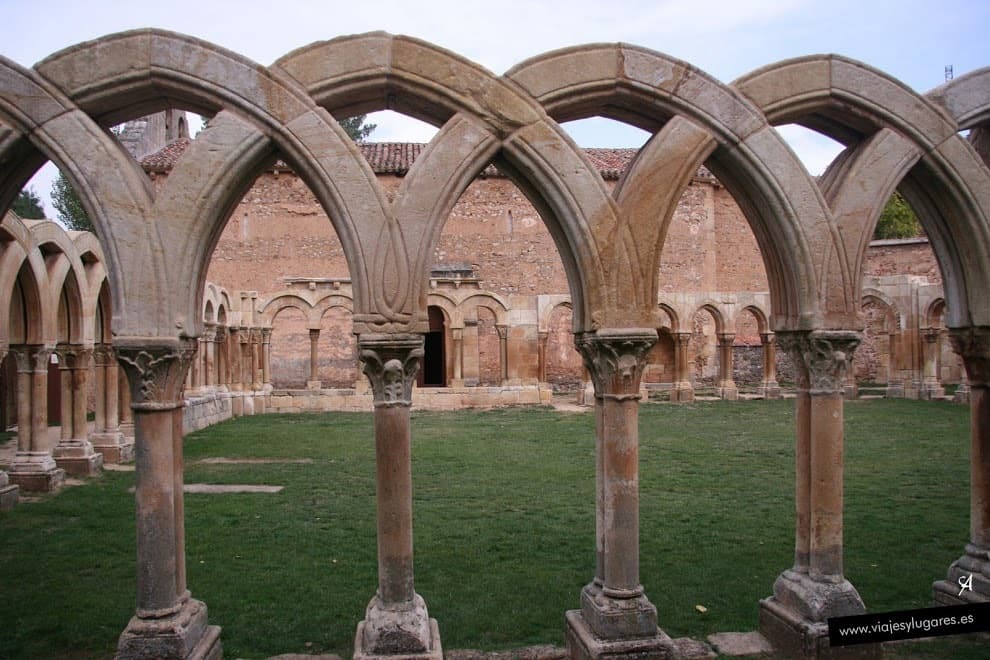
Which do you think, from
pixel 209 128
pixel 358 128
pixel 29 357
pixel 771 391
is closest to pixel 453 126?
pixel 209 128

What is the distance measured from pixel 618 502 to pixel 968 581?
2.75 meters

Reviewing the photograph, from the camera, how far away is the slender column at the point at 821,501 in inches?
199

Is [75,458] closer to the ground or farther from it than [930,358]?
closer to the ground

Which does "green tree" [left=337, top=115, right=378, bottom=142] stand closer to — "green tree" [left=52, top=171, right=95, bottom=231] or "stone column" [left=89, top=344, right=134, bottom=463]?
"green tree" [left=52, top=171, right=95, bottom=231]

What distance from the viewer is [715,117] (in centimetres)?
500

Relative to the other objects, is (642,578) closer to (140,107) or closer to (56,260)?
(140,107)

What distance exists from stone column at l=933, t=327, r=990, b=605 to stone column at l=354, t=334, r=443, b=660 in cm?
381

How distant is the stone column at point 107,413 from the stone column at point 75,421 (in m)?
0.89

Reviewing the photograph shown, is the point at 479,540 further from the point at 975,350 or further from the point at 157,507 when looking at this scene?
the point at 975,350

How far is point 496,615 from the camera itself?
5773 mm

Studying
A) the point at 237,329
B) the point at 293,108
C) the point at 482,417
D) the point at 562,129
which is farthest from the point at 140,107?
the point at 237,329

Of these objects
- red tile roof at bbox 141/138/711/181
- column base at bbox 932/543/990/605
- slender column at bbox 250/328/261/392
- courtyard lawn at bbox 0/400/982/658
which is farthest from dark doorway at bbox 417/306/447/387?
column base at bbox 932/543/990/605

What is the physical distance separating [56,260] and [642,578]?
31.4 ft

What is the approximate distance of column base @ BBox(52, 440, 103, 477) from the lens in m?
12.1
